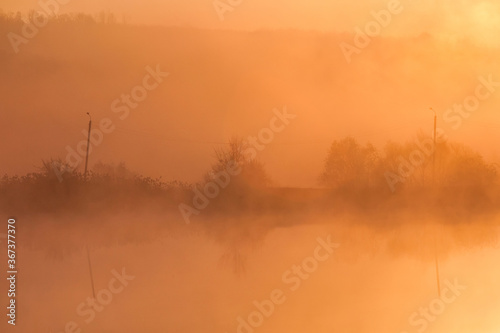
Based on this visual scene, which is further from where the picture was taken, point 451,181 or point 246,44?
point 451,181

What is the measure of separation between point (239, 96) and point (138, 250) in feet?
3.86

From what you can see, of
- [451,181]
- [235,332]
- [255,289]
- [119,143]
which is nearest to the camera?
[235,332]

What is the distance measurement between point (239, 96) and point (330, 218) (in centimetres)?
108

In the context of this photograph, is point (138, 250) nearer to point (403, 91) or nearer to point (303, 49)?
point (303, 49)

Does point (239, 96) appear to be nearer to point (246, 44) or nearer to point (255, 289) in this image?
point (246, 44)

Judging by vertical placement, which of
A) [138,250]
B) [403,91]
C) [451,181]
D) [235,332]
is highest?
[403,91]

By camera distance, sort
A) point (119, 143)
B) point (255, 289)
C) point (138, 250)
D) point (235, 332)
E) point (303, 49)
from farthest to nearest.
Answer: point (303, 49) → point (119, 143) → point (138, 250) → point (255, 289) → point (235, 332)

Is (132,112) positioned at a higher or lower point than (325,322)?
higher

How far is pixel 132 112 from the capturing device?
11.4 feet

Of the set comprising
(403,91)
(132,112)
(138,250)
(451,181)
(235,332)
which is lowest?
(235,332)

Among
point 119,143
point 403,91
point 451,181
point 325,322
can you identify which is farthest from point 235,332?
point 451,181

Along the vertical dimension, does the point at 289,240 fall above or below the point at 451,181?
below

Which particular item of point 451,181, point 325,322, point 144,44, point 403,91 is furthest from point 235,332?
point 451,181

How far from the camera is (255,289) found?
2.66 meters
